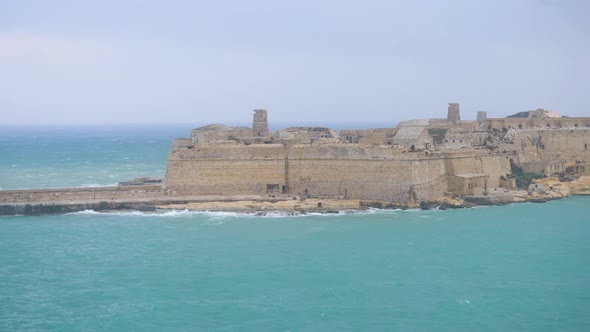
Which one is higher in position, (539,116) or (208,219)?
(539,116)

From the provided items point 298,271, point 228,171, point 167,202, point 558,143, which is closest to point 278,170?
point 228,171

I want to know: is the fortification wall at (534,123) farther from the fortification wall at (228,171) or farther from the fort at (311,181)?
the fortification wall at (228,171)

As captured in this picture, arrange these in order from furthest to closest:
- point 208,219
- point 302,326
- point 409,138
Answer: point 409,138, point 208,219, point 302,326

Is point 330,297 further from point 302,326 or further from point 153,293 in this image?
point 153,293

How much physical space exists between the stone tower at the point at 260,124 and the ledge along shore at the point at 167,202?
30.5 feet

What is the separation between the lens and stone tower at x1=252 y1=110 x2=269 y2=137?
43906mm

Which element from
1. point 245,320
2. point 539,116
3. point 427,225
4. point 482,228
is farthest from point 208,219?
point 539,116

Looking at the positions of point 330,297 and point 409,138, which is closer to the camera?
point 330,297

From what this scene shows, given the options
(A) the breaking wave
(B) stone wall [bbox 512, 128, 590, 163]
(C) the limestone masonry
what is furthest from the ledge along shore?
(B) stone wall [bbox 512, 128, 590, 163]

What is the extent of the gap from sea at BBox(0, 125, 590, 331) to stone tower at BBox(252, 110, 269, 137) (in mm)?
11651

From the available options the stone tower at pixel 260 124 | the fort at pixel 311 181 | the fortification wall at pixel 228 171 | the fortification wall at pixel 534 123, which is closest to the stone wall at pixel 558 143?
the fortification wall at pixel 534 123

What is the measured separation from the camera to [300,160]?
3575cm

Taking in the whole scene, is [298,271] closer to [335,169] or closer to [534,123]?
[335,169]

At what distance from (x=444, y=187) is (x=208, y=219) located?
11.4 m
